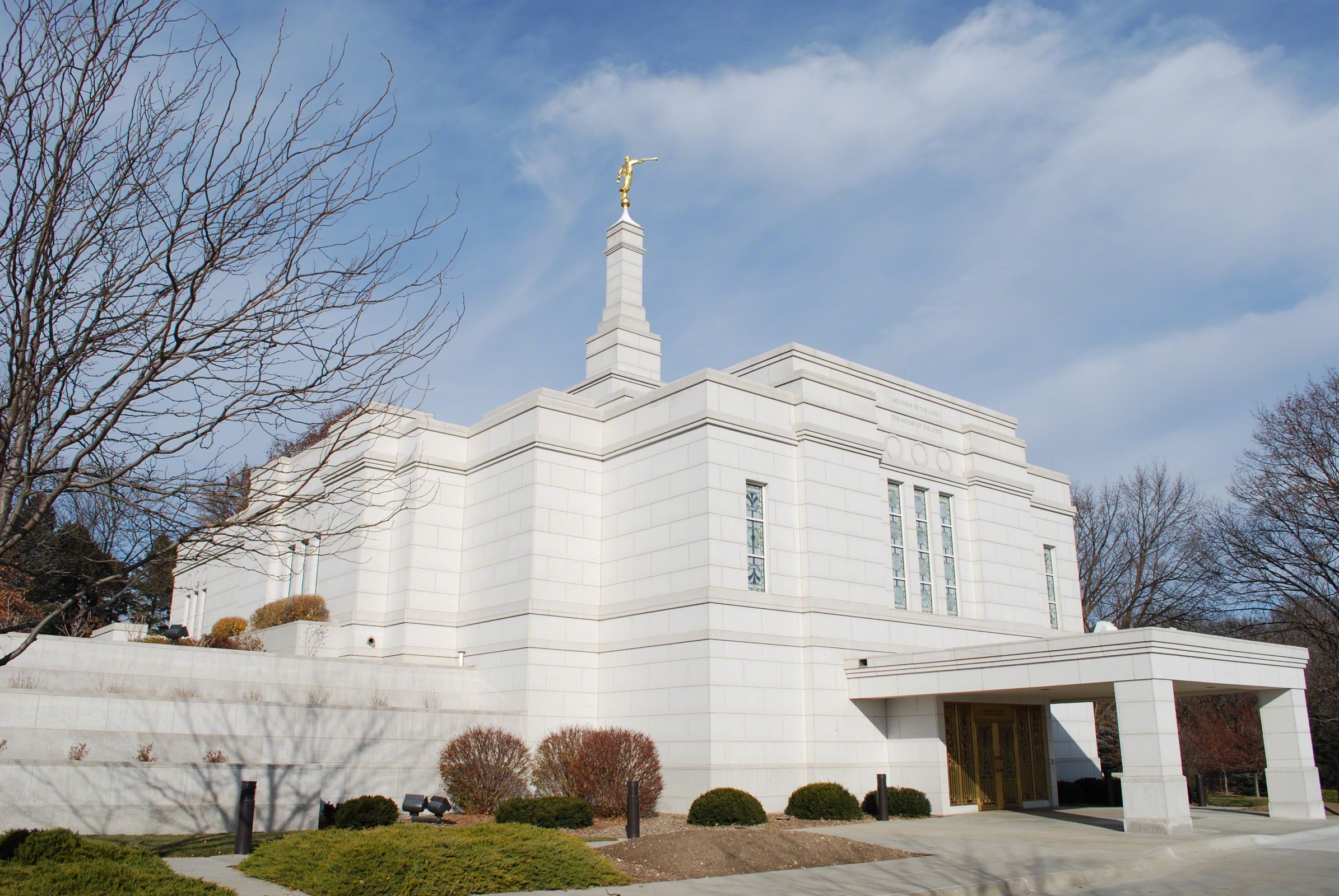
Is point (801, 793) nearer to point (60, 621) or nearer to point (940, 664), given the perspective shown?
point (940, 664)

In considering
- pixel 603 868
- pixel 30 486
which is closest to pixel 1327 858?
pixel 603 868

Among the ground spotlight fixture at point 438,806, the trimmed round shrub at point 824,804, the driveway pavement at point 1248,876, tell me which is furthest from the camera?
the trimmed round shrub at point 824,804

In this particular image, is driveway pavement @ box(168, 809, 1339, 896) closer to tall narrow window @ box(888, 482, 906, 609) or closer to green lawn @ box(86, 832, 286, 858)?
green lawn @ box(86, 832, 286, 858)

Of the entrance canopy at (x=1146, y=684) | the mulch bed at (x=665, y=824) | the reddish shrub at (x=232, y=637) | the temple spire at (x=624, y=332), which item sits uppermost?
the temple spire at (x=624, y=332)

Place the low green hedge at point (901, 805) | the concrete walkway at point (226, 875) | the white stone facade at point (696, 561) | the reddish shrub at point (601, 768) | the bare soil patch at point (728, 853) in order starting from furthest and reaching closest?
the white stone facade at point (696, 561) → the low green hedge at point (901, 805) → the reddish shrub at point (601, 768) → the bare soil patch at point (728, 853) → the concrete walkway at point (226, 875)

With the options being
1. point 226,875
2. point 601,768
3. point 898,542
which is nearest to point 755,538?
point 898,542

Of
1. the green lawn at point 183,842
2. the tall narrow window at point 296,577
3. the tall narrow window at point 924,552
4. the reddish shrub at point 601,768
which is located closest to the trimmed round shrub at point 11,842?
the green lawn at point 183,842

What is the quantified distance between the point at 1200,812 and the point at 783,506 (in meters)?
11.6

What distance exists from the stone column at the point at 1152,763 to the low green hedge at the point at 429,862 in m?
10.1

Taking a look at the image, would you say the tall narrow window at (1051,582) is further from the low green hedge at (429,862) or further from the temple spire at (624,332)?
the low green hedge at (429,862)

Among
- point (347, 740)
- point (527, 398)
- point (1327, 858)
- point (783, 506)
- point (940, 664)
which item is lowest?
point (1327, 858)

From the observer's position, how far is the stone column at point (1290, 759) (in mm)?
20766

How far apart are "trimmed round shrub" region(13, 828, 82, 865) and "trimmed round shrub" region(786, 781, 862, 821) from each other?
13.8m

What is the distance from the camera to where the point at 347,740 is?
65.7 feet
